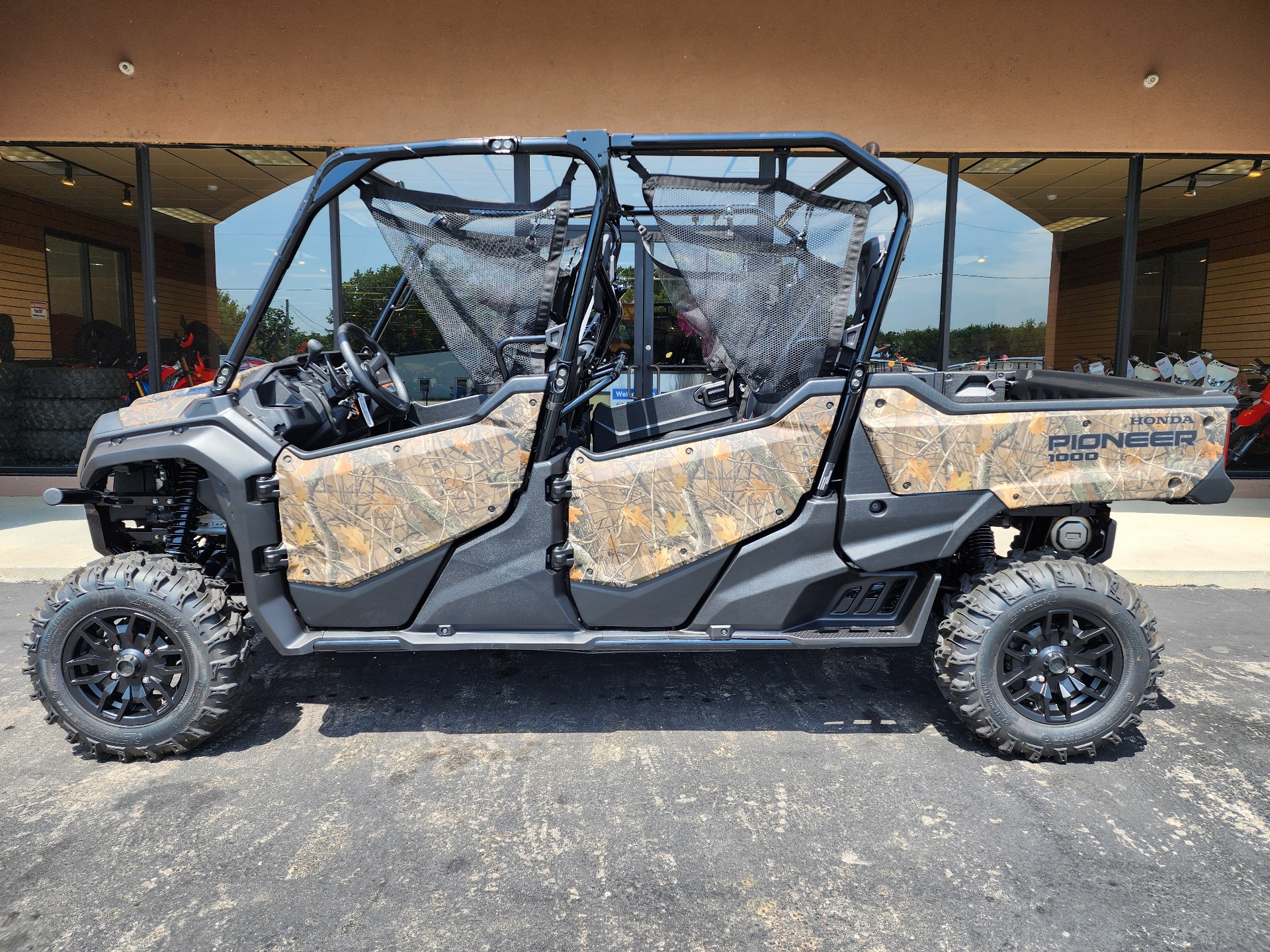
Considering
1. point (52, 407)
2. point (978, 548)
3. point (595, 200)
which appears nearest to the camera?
point (595, 200)

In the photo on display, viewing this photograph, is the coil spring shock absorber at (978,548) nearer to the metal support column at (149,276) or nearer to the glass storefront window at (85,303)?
the metal support column at (149,276)

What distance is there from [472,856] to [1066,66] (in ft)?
26.2

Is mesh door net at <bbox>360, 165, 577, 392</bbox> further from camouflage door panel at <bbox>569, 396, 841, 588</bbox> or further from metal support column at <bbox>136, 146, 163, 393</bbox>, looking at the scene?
metal support column at <bbox>136, 146, 163, 393</bbox>

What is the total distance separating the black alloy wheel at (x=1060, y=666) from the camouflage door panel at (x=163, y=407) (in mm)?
3203

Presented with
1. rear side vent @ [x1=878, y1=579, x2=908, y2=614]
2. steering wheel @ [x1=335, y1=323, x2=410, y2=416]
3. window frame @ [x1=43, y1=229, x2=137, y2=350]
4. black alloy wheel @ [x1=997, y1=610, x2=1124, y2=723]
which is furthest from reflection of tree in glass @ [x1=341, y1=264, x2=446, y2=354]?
window frame @ [x1=43, y1=229, x2=137, y2=350]

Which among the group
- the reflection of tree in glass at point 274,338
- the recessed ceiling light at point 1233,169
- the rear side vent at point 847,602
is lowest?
the rear side vent at point 847,602

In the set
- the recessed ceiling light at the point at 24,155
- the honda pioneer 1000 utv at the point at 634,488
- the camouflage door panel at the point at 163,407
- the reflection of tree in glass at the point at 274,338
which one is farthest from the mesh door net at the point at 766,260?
the recessed ceiling light at the point at 24,155

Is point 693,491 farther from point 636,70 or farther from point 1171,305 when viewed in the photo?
point 1171,305

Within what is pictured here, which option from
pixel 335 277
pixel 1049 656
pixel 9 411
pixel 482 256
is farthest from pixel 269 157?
pixel 1049 656

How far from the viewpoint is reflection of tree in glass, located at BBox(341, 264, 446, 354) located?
11.9 feet

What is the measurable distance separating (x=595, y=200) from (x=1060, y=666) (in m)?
2.43

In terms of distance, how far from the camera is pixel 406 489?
9.12ft

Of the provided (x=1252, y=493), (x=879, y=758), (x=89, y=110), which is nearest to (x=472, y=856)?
(x=879, y=758)

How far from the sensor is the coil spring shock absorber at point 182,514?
306 centimetres
